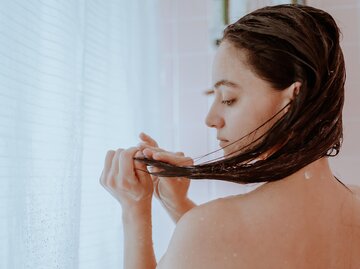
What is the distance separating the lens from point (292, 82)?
0.71 meters

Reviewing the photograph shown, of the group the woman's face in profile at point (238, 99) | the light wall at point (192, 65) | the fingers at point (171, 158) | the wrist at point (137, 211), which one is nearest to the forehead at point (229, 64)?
the woman's face in profile at point (238, 99)

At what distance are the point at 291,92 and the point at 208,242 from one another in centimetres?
26

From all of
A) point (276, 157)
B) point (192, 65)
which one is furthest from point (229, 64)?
point (192, 65)

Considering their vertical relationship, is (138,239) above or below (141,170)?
below

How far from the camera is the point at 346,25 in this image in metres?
1.54

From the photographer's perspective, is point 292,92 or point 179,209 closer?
point 292,92

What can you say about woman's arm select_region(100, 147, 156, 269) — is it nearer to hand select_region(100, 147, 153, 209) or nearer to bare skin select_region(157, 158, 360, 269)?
hand select_region(100, 147, 153, 209)

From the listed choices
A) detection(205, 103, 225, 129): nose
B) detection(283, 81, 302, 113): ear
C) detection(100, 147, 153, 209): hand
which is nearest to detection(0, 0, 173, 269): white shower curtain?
detection(100, 147, 153, 209): hand

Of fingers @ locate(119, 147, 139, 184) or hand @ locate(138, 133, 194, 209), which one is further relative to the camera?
hand @ locate(138, 133, 194, 209)

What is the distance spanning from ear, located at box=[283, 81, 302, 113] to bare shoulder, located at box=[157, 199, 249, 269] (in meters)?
0.18

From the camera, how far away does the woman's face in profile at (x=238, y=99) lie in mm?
716

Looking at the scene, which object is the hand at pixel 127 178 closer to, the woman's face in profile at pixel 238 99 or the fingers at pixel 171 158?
the fingers at pixel 171 158

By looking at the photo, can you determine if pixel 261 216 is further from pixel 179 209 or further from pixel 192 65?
pixel 192 65

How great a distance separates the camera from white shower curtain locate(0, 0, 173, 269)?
75 centimetres
